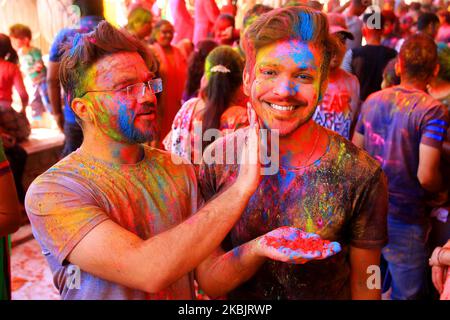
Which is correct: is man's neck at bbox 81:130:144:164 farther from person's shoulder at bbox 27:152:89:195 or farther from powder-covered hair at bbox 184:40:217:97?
powder-covered hair at bbox 184:40:217:97

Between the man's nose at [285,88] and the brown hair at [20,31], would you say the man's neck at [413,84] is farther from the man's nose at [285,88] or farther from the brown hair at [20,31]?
the brown hair at [20,31]

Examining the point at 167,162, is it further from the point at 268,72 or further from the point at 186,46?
the point at 186,46

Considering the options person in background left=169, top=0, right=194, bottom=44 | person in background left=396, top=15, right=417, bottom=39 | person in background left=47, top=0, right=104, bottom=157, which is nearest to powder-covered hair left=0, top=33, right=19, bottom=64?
person in background left=47, top=0, right=104, bottom=157

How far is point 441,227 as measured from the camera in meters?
2.62

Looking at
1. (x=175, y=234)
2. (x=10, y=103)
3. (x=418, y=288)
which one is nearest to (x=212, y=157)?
(x=175, y=234)

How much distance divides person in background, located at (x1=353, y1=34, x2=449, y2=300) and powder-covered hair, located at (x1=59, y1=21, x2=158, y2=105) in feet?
4.92

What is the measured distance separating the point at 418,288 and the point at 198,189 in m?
1.70

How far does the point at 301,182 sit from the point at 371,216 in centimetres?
22

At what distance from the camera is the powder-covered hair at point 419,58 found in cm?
234

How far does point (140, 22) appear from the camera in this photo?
3816mm

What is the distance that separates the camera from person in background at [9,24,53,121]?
3583mm

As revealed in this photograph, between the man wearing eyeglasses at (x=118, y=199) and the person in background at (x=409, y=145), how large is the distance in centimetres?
134

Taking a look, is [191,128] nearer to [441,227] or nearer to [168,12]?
[441,227]

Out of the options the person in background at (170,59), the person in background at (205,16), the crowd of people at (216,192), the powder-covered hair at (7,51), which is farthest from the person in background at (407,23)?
the crowd of people at (216,192)
